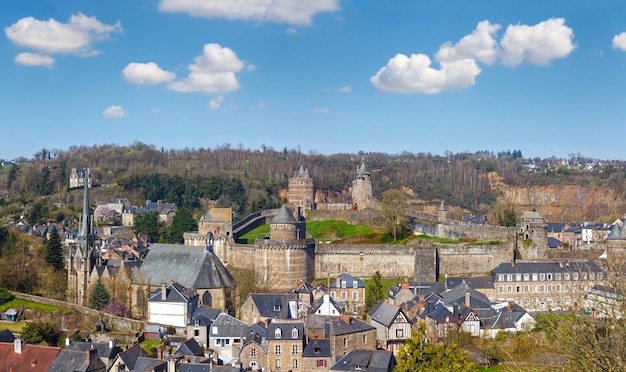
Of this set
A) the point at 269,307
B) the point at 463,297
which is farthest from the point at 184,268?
the point at 463,297

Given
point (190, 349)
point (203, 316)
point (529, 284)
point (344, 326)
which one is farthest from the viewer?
point (529, 284)

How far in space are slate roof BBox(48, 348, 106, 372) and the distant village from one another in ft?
Result: 0.21

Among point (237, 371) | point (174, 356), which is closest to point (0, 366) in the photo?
point (174, 356)

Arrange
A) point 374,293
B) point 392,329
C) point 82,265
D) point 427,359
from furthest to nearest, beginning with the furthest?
point 82,265
point 374,293
point 392,329
point 427,359

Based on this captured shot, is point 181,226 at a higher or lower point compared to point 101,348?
higher

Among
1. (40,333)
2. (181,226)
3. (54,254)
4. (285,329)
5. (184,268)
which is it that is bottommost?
(40,333)

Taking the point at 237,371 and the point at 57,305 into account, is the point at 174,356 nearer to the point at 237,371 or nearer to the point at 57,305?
the point at 237,371

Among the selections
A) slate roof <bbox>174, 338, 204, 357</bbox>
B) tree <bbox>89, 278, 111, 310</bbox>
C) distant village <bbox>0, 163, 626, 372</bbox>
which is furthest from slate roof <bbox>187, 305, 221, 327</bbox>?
tree <bbox>89, 278, 111, 310</bbox>

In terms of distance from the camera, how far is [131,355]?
34469 millimetres

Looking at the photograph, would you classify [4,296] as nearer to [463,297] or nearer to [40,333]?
Result: [40,333]

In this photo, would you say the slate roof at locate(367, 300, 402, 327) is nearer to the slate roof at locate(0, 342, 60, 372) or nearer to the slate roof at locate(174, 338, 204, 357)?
the slate roof at locate(174, 338, 204, 357)

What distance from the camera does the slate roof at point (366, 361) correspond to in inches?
1272

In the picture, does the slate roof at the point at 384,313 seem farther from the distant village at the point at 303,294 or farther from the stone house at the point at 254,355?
the stone house at the point at 254,355

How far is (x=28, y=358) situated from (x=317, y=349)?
13457 mm
